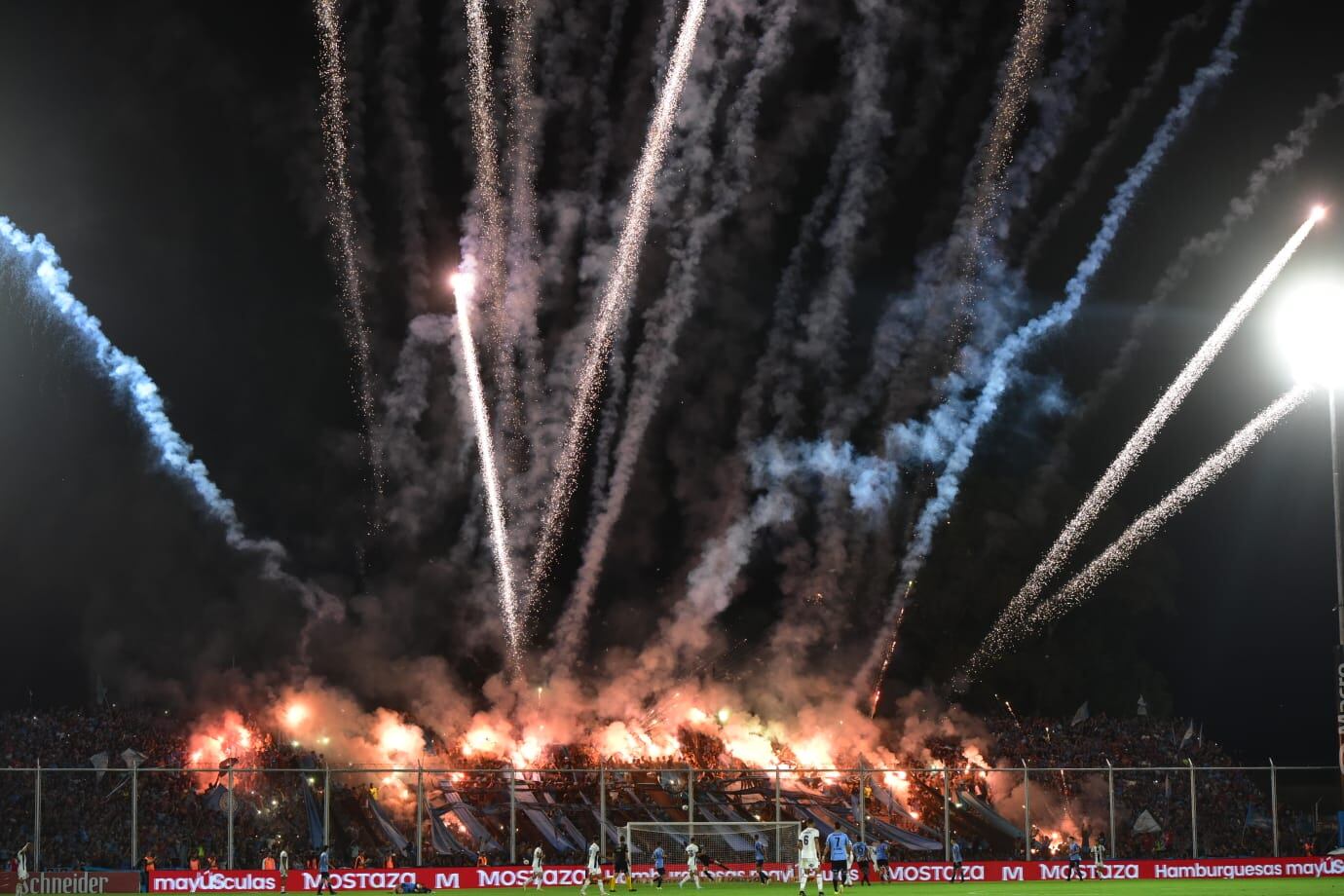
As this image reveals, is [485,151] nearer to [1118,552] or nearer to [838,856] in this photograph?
[838,856]

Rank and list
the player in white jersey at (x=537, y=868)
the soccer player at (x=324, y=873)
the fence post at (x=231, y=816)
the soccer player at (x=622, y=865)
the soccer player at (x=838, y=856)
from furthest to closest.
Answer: the player in white jersey at (x=537, y=868), the fence post at (x=231, y=816), the soccer player at (x=622, y=865), the soccer player at (x=324, y=873), the soccer player at (x=838, y=856)

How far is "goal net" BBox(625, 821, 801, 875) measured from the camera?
4544cm

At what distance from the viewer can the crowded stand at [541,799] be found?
4353cm

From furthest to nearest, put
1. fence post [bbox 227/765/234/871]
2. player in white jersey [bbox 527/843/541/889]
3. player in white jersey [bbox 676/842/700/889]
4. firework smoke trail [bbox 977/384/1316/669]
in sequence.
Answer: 1. firework smoke trail [bbox 977/384/1316/669]
2. player in white jersey [bbox 527/843/541/889]
3. player in white jersey [bbox 676/842/700/889]
4. fence post [bbox 227/765/234/871]

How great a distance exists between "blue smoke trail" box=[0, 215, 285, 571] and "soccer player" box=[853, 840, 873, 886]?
27.0 meters

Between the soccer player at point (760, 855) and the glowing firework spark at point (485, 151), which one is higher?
the glowing firework spark at point (485, 151)

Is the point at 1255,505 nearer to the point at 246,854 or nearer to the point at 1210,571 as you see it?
the point at 1210,571

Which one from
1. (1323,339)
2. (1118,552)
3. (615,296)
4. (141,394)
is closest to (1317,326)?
(1323,339)

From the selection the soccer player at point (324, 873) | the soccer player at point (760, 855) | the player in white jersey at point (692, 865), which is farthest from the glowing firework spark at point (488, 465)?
the soccer player at point (324, 873)

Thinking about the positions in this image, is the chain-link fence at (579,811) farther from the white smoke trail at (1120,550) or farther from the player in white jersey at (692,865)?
the white smoke trail at (1120,550)

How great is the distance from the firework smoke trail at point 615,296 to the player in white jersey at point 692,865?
1551 centimetres

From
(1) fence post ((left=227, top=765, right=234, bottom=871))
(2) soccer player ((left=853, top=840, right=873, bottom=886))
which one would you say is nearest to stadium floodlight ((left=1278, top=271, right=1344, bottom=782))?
(2) soccer player ((left=853, top=840, right=873, bottom=886))

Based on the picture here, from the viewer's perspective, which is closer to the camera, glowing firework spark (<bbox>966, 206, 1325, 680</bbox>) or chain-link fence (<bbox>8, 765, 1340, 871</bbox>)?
chain-link fence (<bbox>8, 765, 1340, 871</bbox>)

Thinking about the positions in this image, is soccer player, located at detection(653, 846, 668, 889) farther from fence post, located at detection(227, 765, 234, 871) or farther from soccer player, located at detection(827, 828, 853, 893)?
fence post, located at detection(227, 765, 234, 871)
